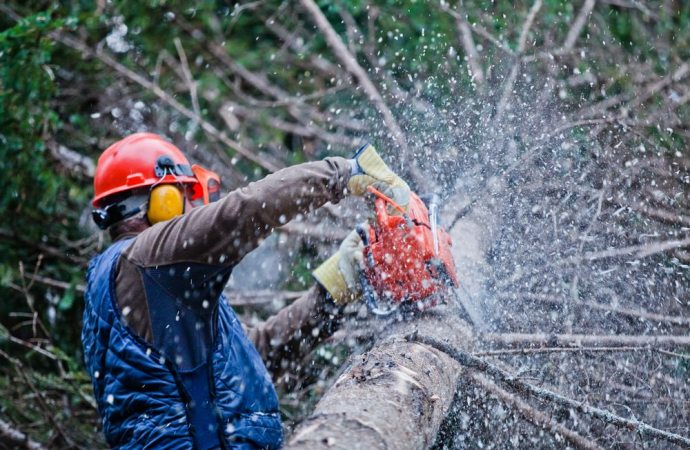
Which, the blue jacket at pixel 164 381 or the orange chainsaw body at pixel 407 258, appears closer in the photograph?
the blue jacket at pixel 164 381

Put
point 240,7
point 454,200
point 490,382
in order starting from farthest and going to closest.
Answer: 1. point 240,7
2. point 454,200
3. point 490,382

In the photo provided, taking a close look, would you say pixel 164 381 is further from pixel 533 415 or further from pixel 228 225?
pixel 533 415

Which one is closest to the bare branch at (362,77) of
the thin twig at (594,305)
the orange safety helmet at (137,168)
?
the thin twig at (594,305)

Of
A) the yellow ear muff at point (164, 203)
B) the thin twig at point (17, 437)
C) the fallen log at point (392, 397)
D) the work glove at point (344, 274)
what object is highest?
the yellow ear muff at point (164, 203)

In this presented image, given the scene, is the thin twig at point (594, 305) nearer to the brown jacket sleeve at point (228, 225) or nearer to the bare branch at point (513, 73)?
the bare branch at point (513, 73)

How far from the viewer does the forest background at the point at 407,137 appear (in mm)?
3570

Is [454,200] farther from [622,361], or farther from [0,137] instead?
[0,137]

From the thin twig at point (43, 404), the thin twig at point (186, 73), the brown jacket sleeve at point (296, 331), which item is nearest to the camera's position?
the brown jacket sleeve at point (296, 331)

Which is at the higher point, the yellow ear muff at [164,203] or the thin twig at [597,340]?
the yellow ear muff at [164,203]

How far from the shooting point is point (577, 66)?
4793 mm

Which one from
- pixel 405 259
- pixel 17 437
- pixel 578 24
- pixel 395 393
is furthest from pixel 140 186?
pixel 578 24

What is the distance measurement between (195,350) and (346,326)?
1032 millimetres

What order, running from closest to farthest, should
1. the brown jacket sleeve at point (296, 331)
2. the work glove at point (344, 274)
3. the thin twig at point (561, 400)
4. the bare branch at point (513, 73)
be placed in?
the thin twig at point (561, 400) → the work glove at point (344, 274) → the brown jacket sleeve at point (296, 331) → the bare branch at point (513, 73)

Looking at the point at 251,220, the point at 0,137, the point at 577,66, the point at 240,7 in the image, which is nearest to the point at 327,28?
the point at 240,7
